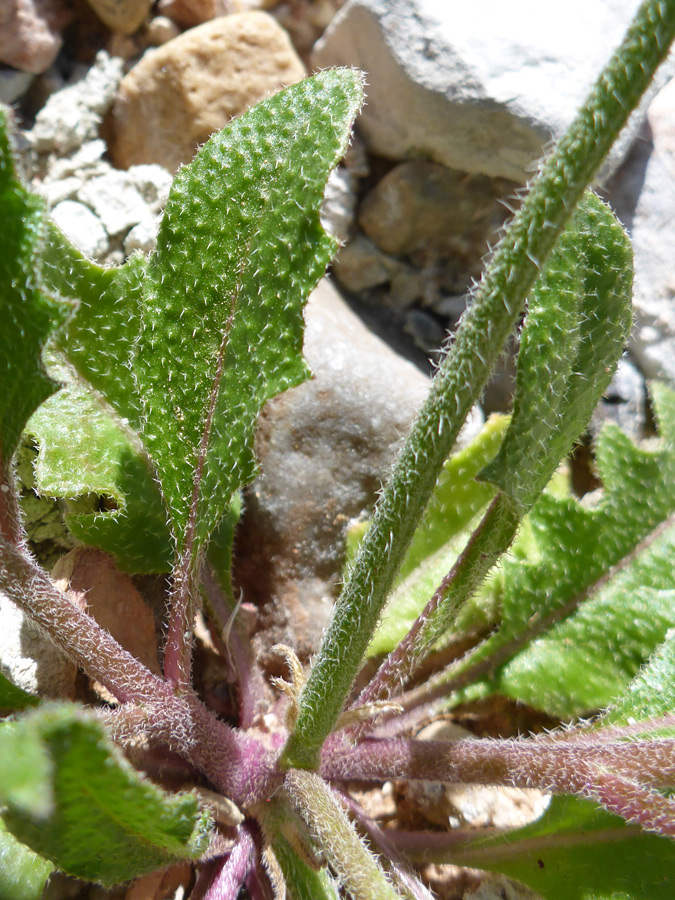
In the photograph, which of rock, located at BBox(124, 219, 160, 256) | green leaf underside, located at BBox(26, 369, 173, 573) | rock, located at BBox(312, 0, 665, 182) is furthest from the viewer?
rock, located at BBox(312, 0, 665, 182)

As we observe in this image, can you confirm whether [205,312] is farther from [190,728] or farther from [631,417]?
[631,417]

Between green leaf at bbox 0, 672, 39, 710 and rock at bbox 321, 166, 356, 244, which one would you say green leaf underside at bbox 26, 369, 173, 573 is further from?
rock at bbox 321, 166, 356, 244

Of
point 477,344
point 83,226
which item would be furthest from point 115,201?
point 477,344

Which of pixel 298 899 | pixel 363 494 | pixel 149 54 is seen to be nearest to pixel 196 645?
pixel 363 494

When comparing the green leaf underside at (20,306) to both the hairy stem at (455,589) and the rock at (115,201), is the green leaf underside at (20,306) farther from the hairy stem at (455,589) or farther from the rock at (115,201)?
the rock at (115,201)

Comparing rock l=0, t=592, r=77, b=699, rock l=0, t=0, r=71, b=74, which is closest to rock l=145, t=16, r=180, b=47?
rock l=0, t=0, r=71, b=74

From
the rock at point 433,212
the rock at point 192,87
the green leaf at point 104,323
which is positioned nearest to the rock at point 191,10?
the rock at point 192,87

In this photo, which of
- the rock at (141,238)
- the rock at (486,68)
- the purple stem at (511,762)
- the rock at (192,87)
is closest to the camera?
the purple stem at (511,762)

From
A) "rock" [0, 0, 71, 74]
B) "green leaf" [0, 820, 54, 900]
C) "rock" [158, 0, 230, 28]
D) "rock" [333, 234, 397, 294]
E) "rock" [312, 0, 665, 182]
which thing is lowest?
"green leaf" [0, 820, 54, 900]
